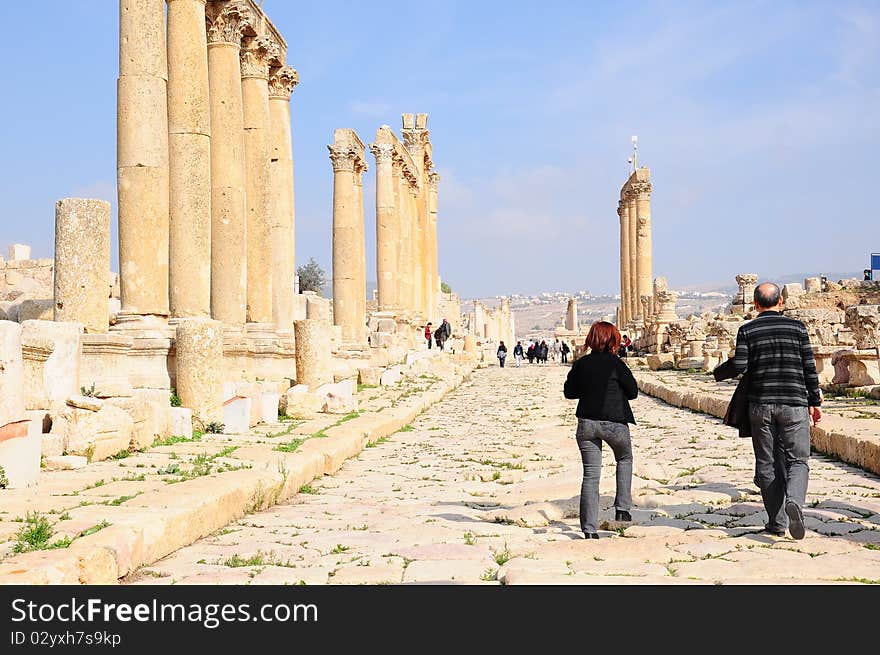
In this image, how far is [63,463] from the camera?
8727mm

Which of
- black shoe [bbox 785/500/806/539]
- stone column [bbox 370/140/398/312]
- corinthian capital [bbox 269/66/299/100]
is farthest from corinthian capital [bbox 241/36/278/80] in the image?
black shoe [bbox 785/500/806/539]

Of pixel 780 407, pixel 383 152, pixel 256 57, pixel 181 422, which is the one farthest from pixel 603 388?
pixel 383 152

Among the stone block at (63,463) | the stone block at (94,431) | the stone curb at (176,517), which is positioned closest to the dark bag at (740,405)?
the stone curb at (176,517)

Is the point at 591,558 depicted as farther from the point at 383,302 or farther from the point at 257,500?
the point at 383,302

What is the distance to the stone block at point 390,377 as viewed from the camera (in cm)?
2326

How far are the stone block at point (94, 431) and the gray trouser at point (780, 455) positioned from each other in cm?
610

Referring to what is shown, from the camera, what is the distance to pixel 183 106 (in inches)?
574

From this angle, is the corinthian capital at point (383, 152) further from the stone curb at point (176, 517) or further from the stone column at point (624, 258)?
the stone curb at point (176, 517)

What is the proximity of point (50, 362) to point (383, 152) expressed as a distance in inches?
1004

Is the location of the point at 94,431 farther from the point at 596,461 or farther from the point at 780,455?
the point at 780,455

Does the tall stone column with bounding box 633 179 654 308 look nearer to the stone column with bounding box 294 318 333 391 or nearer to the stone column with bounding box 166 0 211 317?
the stone column with bounding box 294 318 333 391

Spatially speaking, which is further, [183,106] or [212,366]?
[183,106]
